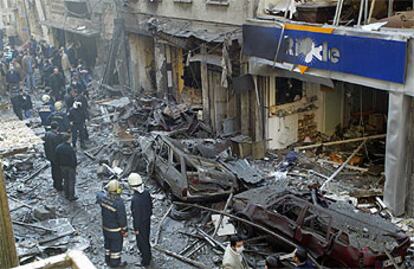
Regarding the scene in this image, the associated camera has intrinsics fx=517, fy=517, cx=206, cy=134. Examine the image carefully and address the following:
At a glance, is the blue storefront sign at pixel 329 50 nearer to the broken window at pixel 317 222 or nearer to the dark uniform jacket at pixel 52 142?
the broken window at pixel 317 222

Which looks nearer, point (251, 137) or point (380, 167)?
point (380, 167)

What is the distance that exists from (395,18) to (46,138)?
915 cm

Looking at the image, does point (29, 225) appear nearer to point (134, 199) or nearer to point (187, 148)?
point (134, 199)

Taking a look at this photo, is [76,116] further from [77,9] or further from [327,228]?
[77,9]

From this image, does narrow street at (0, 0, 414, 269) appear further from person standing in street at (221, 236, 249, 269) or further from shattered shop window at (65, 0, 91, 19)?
shattered shop window at (65, 0, 91, 19)

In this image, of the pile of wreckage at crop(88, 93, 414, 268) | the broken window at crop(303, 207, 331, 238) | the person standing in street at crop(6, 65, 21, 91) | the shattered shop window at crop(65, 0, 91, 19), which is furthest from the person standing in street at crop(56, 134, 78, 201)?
the shattered shop window at crop(65, 0, 91, 19)

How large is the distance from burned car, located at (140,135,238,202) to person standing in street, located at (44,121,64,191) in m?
2.40

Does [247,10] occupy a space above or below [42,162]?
above

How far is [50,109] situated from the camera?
18.6 meters

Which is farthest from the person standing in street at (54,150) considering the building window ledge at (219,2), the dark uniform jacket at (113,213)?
the building window ledge at (219,2)

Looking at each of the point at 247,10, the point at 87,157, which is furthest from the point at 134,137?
the point at 247,10

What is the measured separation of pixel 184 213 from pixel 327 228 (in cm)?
370

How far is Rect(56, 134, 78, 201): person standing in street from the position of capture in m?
13.0

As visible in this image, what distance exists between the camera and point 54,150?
13.5 meters
